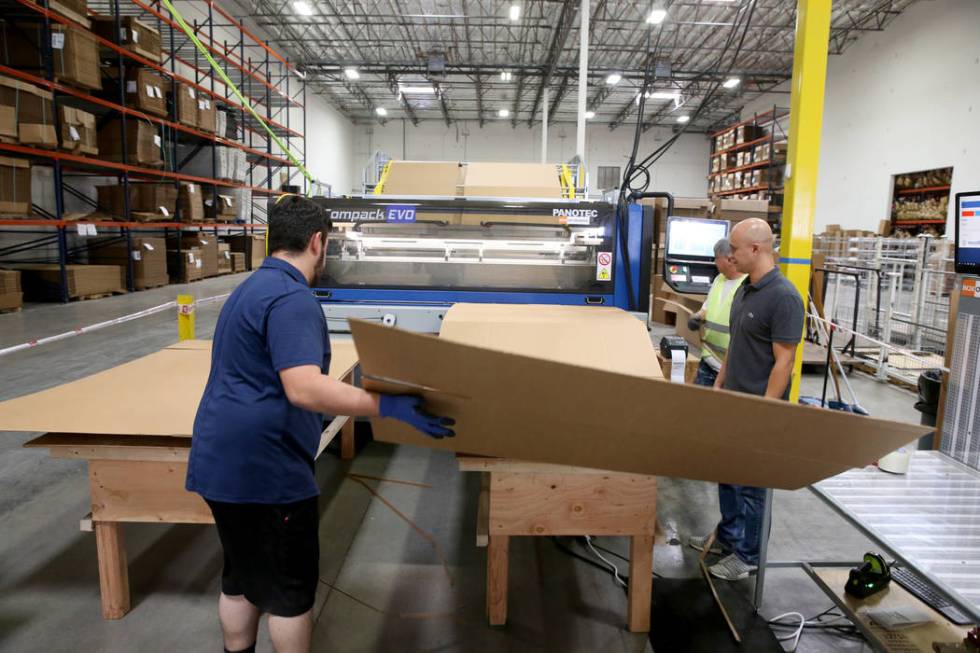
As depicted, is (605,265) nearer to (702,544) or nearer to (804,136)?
(804,136)

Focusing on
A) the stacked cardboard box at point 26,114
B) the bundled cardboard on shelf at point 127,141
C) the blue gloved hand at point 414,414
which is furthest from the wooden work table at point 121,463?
the bundled cardboard on shelf at point 127,141

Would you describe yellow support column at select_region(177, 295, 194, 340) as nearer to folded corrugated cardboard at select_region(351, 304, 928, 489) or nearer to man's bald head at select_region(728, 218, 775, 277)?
folded corrugated cardboard at select_region(351, 304, 928, 489)

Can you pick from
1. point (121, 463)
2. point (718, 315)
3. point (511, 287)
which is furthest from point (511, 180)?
point (121, 463)

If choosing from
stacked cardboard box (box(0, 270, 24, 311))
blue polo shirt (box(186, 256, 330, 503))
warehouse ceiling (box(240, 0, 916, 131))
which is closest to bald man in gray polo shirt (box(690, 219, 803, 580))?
blue polo shirt (box(186, 256, 330, 503))

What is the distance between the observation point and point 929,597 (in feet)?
6.55

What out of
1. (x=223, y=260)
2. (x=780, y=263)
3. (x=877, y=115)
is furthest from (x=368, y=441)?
(x=877, y=115)

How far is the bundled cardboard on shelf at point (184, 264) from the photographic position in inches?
410

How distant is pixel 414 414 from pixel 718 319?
7.89 ft

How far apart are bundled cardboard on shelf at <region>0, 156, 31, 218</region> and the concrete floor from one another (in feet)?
14.3

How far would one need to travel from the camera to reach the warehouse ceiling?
493 inches

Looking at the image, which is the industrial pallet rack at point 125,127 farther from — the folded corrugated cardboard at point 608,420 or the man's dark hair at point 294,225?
→ the folded corrugated cardboard at point 608,420

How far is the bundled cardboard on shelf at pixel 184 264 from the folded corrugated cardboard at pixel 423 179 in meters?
7.78

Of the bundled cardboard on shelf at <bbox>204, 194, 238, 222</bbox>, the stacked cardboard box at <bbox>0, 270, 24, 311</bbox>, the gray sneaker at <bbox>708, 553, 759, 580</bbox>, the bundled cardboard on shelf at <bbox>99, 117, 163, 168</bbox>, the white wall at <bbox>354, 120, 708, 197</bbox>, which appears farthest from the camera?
the white wall at <bbox>354, 120, 708, 197</bbox>

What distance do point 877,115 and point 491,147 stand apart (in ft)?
44.2
